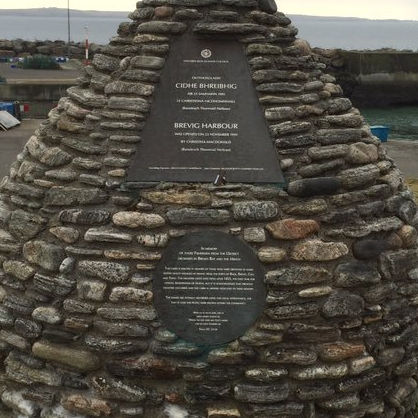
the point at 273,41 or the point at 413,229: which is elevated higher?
the point at 273,41

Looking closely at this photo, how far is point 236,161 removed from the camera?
15.1 ft

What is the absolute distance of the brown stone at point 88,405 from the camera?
4.54 metres

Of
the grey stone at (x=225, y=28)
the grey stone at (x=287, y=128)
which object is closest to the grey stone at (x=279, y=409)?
the grey stone at (x=287, y=128)

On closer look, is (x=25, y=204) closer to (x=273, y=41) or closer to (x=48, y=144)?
(x=48, y=144)

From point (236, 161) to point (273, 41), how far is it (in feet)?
2.89

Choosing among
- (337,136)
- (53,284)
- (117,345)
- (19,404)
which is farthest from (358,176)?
(19,404)

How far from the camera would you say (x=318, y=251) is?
4.50 m

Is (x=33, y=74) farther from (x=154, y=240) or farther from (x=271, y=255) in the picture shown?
(x=271, y=255)

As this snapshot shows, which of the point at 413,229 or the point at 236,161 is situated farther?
the point at 413,229

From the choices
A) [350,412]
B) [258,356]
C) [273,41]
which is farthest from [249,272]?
[273,41]

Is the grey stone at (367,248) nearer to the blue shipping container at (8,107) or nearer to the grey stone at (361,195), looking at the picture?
the grey stone at (361,195)

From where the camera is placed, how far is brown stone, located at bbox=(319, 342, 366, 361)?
→ 14.8ft

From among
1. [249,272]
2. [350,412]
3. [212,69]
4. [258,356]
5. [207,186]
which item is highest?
[212,69]

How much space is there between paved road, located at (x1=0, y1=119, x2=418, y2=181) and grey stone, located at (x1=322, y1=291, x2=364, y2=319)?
865 centimetres
